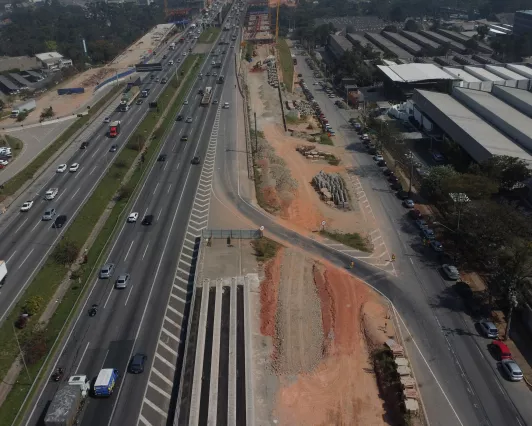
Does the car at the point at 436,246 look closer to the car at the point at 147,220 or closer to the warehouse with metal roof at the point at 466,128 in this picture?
the warehouse with metal roof at the point at 466,128

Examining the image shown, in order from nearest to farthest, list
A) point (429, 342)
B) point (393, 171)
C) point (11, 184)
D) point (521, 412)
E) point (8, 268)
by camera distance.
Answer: point (521, 412), point (429, 342), point (8, 268), point (11, 184), point (393, 171)

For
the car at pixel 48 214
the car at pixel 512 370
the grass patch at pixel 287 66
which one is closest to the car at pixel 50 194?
the car at pixel 48 214

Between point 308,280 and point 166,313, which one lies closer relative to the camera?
point 166,313

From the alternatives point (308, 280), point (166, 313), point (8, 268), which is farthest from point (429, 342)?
point (8, 268)

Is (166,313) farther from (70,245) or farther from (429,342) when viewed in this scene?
(429,342)

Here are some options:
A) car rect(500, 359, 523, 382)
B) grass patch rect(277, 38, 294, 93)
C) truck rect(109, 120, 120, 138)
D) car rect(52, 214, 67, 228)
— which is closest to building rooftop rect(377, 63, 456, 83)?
grass patch rect(277, 38, 294, 93)

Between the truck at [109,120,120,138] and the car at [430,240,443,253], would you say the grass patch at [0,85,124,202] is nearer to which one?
the truck at [109,120,120,138]
